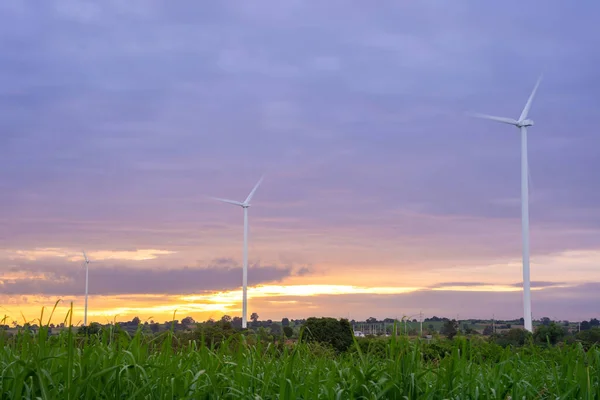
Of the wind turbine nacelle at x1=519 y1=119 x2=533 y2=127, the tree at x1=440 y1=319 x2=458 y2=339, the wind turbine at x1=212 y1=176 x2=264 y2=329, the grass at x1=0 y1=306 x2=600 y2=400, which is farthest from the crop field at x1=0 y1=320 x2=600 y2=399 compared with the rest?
the wind turbine at x1=212 y1=176 x2=264 y2=329

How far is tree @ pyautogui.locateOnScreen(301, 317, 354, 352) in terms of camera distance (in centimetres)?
4087

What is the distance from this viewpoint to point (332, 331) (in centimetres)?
4141

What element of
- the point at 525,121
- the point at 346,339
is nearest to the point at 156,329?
the point at 346,339

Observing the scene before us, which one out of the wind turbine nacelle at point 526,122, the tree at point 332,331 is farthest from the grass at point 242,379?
the wind turbine nacelle at point 526,122

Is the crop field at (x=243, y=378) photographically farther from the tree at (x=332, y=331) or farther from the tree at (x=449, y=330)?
the tree at (x=332, y=331)

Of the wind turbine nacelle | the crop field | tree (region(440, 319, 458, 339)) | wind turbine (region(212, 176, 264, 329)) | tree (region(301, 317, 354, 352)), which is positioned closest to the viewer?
the crop field

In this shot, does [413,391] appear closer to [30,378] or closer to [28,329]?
[30,378]

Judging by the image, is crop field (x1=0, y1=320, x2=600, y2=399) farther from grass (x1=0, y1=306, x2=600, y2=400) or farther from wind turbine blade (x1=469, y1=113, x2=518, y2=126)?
wind turbine blade (x1=469, y1=113, x2=518, y2=126)

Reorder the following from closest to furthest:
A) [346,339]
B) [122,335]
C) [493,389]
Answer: [493,389] < [122,335] < [346,339]

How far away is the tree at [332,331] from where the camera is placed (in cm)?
4087

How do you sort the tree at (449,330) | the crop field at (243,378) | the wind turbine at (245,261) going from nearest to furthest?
the crop field at (243,378) < the tree at (449,330) < the wind turbine at (245,261)

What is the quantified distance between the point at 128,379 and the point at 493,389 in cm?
396

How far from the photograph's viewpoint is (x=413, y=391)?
24.9 ft

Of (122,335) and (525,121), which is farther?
(525,121)
